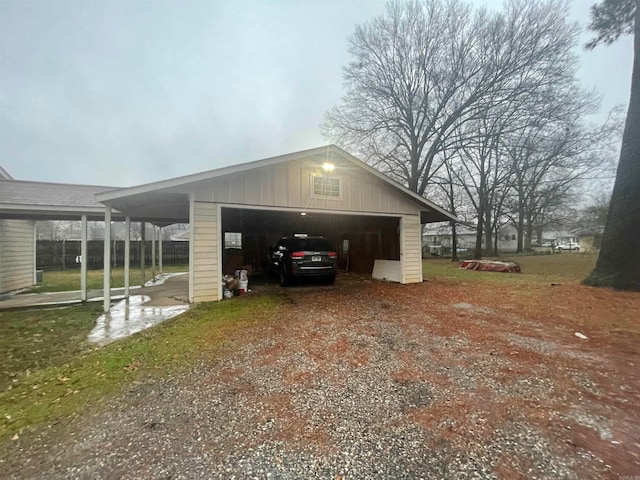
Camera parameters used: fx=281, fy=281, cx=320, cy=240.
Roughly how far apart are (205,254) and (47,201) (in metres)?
4.80

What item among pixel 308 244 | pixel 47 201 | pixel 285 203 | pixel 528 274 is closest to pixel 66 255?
pixel 47 201

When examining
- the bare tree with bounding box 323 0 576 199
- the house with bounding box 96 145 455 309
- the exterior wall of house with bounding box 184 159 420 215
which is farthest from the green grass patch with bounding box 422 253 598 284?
the bare tree with bounding box 323 0 576 199

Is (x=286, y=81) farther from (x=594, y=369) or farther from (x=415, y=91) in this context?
(x=594, y=369)

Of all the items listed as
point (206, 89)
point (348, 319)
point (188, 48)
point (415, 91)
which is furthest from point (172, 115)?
point (348, 319)

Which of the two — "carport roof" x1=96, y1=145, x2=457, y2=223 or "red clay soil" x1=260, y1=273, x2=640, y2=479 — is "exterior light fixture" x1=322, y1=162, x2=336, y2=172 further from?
"red clay soil" x1=260, y1=273, x2=640, y2=479

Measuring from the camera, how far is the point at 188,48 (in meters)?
13.4

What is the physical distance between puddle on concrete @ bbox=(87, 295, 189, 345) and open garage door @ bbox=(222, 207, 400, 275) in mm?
3507

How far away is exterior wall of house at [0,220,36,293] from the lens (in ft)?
29.8

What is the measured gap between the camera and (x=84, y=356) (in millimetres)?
3826

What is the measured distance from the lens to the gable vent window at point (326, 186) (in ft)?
27.1

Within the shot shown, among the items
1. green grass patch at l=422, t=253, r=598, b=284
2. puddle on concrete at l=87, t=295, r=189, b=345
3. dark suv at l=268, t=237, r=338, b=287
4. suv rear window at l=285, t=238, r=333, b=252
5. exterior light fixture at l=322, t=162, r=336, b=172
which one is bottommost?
puddle on concrete at l=87, t=295, r=189, b=345

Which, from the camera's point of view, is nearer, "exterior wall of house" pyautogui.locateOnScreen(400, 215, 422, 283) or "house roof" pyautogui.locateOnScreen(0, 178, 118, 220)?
"house roof" pyautogui.locateOnScreen(0, 178, 118, 220)

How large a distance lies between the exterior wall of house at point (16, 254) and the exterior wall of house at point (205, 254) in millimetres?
7393

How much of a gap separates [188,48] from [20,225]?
10.2 meters
